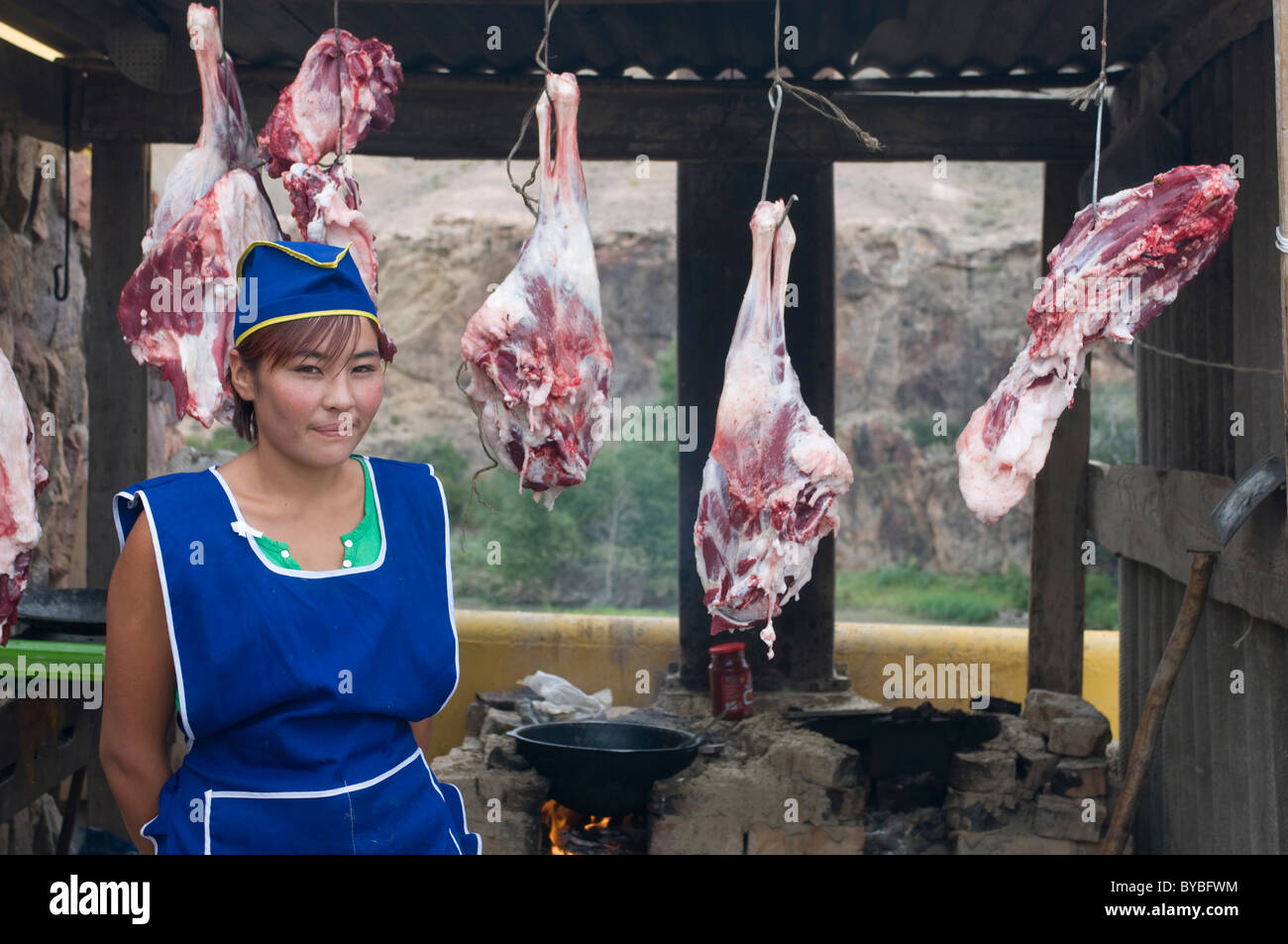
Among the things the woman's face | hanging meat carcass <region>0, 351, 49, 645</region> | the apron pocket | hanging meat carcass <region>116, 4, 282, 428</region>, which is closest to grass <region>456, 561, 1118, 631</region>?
hanging meat carcass <region>116, 4, 282, 428</region>

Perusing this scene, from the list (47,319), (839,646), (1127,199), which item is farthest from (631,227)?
(1127,199)

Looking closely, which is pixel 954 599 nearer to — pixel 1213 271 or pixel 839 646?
pixel 839 646

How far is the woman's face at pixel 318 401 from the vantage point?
2.22 m

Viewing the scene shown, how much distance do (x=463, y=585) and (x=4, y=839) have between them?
37.3 feet

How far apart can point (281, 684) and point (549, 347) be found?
3.73 feet

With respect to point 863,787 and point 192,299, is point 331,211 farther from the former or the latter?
point 863,787

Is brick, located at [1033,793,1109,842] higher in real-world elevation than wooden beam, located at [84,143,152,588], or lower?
lower

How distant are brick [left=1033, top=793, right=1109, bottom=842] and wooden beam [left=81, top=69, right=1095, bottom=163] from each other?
263 cm

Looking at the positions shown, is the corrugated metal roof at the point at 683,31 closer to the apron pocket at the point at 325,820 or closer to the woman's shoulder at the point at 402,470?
the woman's shoulder at the point at 402,470

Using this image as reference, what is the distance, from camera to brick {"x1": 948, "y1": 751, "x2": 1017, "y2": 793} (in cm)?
509

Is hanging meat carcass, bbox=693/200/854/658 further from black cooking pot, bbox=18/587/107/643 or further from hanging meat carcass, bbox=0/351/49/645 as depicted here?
black cooking pot, bbox=18/587/107/643

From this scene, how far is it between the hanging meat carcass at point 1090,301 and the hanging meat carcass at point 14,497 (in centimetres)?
210

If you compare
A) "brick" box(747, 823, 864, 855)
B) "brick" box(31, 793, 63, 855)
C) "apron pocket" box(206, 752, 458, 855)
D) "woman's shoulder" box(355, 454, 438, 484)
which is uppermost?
"woman's shoulder" box(355, 454, 438, 484)

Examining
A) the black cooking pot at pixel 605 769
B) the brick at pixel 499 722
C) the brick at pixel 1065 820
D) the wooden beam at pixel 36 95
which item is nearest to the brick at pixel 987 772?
the brick at pixel 1065 820
